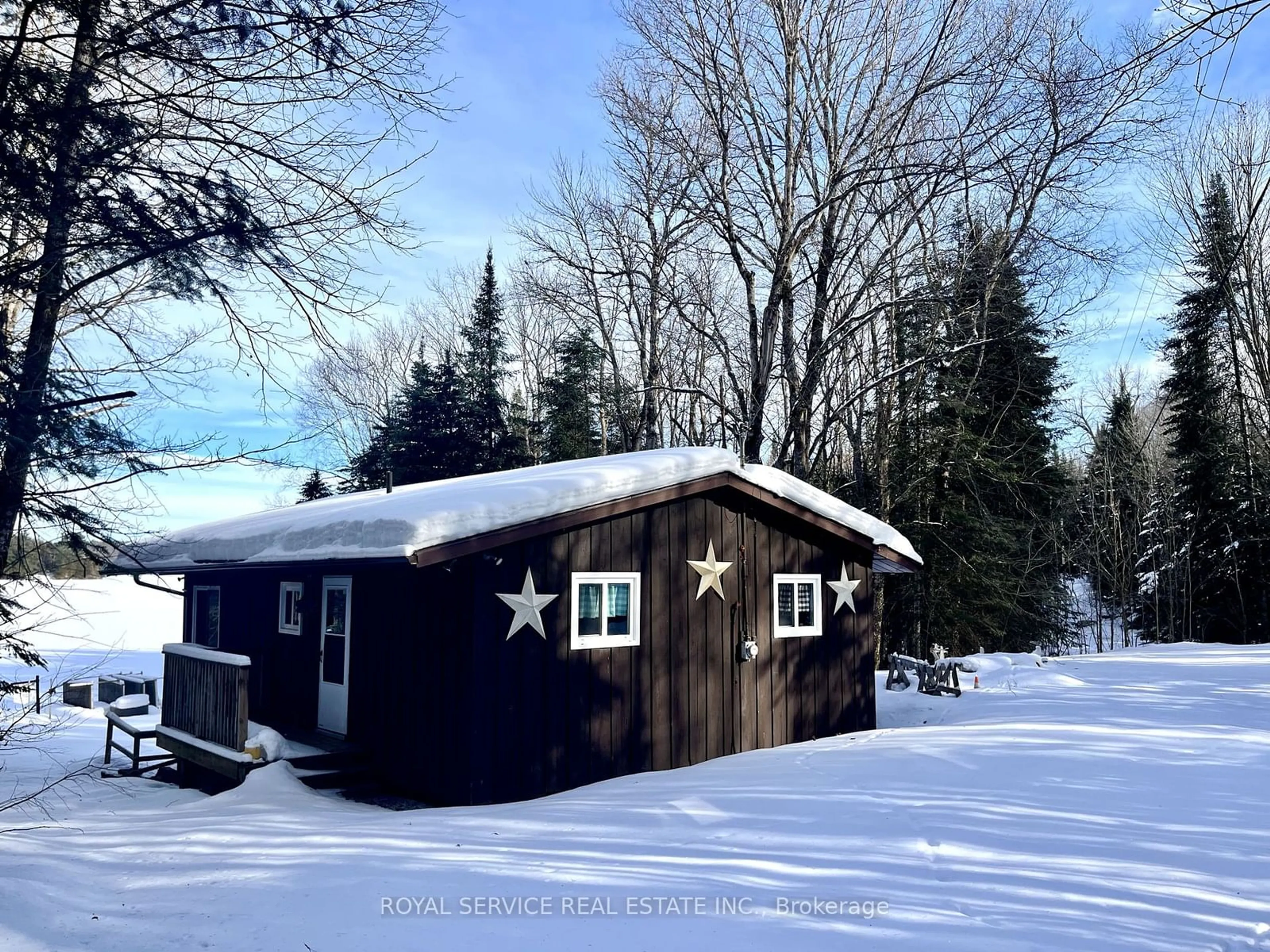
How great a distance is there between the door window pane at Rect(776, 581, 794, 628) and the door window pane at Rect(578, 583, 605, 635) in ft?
8.88

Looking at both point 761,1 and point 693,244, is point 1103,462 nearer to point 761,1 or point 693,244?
point 693,244

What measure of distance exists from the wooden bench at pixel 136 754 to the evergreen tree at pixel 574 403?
18666mm

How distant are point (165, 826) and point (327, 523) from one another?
10.8ft

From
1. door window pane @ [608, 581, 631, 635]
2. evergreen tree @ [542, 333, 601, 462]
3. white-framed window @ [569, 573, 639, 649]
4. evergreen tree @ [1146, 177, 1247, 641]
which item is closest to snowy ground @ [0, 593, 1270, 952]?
white-framed window @ [569, 573, 639, 649]

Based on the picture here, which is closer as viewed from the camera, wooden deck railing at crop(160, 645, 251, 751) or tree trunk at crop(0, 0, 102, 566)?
tree trunk at crop(0, 0, 102, 566)

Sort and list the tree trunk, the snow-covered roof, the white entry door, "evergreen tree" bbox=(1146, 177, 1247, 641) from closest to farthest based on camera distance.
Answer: the tree trunk < the snow-covered roof < the white entry door < "evergreen tree" bbox=(1146, 177, 1247, 641)

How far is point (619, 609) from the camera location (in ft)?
30.4

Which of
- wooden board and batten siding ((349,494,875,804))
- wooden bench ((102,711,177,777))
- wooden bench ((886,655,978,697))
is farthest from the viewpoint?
wooden bench ((886,655,978,697))

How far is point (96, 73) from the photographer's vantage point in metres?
5.04

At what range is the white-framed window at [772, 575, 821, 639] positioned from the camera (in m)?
10.8

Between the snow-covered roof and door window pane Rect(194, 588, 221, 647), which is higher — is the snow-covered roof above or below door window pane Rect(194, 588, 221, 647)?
above

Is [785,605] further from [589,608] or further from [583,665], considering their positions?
[583,665]

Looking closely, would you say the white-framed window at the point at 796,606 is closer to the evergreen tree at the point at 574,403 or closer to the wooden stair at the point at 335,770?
the wooden stair at the point at 335,770

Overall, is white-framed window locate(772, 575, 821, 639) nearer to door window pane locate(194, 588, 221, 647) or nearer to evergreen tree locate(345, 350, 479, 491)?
door window pane locate(194, 588, 221, 647)
